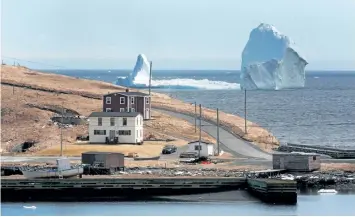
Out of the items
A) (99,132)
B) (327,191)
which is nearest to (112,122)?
(99,132)

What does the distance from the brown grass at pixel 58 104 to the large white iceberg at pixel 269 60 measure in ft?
103

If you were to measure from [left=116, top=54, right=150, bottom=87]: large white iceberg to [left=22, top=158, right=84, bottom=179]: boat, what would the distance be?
3739 inches

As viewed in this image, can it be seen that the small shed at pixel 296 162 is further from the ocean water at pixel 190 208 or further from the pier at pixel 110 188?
the ocean water at pixel 190 208

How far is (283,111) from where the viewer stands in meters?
123

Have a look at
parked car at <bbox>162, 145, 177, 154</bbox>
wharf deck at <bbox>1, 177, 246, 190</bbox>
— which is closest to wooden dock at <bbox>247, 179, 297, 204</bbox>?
wharf deck at <bbox>1, 177, 246, 190</bbox>

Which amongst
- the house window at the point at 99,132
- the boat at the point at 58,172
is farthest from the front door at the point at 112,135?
the boat at the point at 58,172

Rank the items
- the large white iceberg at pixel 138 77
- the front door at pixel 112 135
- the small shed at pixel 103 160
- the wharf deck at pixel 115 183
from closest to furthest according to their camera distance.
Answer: the wharf deck at pixel 115 183 < the small shed at pixel 103 160 < the front door at pixel 112 135 < the large white iceberg at pixel 138 77

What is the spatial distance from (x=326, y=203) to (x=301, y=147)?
20859mm

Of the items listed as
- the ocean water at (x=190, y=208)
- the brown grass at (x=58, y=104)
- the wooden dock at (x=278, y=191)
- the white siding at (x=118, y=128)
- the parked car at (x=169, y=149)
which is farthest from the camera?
the brown grass at (x=58, y=104)

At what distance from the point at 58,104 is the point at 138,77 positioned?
70.3 metres

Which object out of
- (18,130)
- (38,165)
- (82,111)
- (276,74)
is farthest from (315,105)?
(38,165)

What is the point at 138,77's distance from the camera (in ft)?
496

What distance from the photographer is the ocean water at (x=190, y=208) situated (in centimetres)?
4488

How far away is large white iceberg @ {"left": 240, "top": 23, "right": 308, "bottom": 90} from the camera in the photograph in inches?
5103
